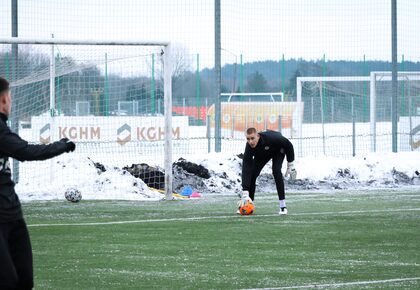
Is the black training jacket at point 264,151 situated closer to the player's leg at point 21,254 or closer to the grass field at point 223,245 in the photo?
the grass field at point 223,245

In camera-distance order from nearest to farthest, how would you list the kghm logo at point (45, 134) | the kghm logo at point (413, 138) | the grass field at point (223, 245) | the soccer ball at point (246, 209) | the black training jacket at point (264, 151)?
the grass field at point (223, 245)
the soccer ball at point (246, 209)
the black training jacket at point (264, 151)
the kghm logo at point (45, 134)
the kghm logo at point (413, 138)

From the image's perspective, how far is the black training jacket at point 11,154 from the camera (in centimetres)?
704

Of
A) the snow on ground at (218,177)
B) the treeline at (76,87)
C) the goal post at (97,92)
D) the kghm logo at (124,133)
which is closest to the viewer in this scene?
the goal post at (97,92)

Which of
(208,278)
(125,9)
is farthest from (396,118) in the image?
(208,278)

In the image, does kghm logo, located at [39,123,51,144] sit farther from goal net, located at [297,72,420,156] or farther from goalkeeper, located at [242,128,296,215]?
goal net, located at [297,72,420,156]

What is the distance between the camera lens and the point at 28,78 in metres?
22.3

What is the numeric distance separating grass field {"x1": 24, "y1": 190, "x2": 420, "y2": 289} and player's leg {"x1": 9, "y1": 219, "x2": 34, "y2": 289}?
7.28 feet

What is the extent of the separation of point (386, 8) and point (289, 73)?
30.4 feet

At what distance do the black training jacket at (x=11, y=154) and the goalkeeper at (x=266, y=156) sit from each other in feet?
33.8

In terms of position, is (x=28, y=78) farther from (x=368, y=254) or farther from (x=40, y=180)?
(x=368, y=254)

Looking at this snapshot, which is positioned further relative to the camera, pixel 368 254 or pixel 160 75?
pixel 160 75

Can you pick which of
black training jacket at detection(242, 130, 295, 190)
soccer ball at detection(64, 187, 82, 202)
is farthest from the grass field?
black training jacket at detection(242, 130, 295, 190)

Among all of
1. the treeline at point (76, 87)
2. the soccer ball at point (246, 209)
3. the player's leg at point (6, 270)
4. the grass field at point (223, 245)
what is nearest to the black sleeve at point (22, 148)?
the player's leg at point (6, 270)

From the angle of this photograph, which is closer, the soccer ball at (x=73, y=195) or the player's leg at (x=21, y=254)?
the player's leg at (x=21, y=254)
